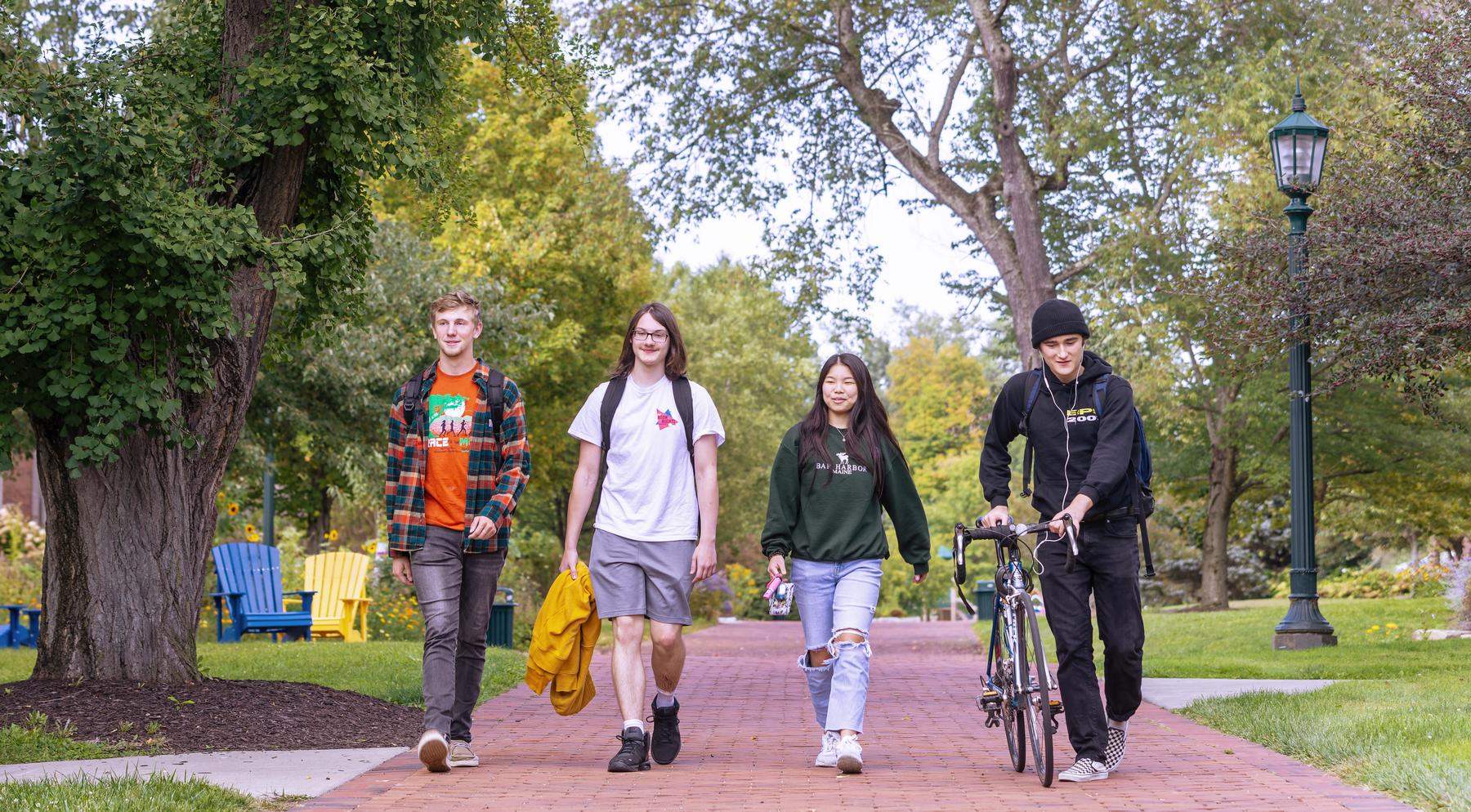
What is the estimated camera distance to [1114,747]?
700cm

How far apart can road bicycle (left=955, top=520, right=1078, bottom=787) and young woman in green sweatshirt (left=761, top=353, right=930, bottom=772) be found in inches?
15.1

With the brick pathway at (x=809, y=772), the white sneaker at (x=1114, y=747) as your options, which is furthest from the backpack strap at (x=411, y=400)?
the white sneaker at (x=1114, y=747)

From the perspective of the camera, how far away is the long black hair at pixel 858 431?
23.5 feet

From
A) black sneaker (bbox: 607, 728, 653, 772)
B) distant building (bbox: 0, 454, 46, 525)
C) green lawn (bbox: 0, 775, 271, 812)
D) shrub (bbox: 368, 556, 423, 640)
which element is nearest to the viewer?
green lawn (bbox: 0, 775, 271, 812)

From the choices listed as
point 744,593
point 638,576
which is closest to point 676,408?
point 638,576

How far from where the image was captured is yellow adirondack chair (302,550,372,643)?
1712 cm

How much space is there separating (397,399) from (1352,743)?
4.75m

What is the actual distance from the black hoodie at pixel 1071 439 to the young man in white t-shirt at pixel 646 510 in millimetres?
1298

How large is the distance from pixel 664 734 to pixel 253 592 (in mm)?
10326

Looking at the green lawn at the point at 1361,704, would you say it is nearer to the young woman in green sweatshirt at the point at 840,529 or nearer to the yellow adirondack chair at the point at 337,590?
the young woman in green sweatshirt at the point at 840,529

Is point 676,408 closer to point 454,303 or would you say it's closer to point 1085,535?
point 454,303

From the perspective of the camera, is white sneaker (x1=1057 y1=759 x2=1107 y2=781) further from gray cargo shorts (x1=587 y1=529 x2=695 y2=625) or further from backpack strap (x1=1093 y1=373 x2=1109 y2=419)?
gray cargo shorts (x1=587 y1=529 x2=695 y2=625)

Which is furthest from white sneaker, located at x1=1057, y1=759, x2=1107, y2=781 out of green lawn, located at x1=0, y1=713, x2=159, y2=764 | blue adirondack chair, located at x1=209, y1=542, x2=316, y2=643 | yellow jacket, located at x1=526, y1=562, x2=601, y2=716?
blue adirondack chair, located at x1=209, y1=542, x2=316, y2=643

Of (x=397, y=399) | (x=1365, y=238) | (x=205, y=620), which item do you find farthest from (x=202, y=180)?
(x=205, y=620)
